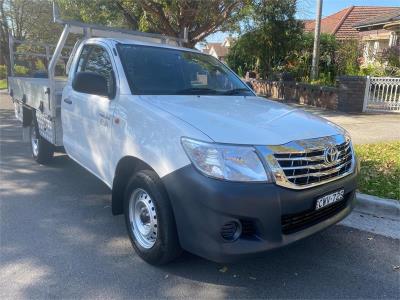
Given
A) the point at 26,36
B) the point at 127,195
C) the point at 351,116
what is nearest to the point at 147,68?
the point at 127,195

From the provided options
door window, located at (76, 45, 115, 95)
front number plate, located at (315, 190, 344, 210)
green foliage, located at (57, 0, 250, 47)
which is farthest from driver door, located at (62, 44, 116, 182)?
green foliage, located at (57, 0, 250, 47)

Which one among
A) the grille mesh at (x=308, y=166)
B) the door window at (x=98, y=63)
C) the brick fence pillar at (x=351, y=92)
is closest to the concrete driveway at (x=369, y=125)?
the brick fence pillar at (x=351, y=92)

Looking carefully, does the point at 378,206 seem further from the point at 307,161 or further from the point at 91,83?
the point at 91,83

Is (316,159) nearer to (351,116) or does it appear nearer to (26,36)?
(351,116)

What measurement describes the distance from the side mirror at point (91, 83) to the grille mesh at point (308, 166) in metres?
1.94

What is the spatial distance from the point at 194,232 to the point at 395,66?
601 inches

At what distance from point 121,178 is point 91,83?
958 mm

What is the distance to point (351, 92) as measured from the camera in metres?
12.6

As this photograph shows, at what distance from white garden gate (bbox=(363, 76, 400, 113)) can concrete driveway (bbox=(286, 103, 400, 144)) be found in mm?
405

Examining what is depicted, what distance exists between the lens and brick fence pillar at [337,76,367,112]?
1252 cm

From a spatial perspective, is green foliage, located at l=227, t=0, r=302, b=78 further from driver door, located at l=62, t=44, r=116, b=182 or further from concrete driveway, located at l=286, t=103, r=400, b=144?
driver door, located at l=62, t=44, r=116, b=182

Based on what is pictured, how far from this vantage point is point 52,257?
140 inches

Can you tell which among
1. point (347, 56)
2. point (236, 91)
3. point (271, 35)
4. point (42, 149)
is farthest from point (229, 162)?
point (347, 56)

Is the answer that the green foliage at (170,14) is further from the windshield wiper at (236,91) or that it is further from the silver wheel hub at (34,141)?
the windshield wiper at (236,91)
